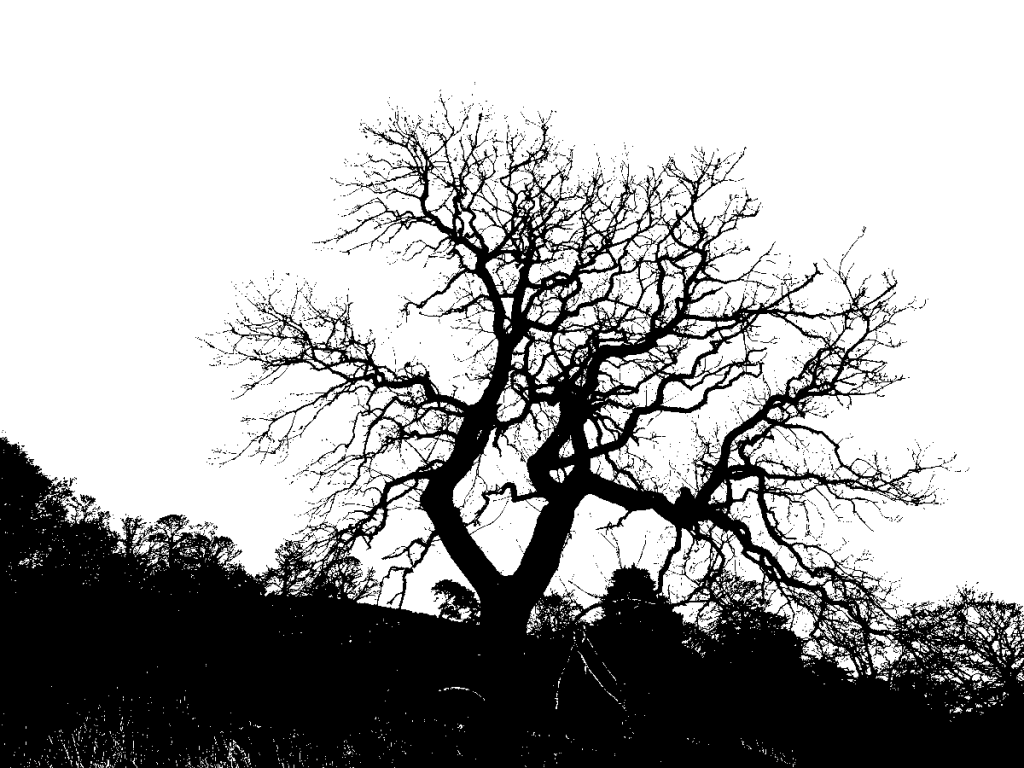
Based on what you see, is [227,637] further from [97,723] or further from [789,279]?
[789,279]

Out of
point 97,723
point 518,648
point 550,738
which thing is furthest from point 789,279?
point 97,723

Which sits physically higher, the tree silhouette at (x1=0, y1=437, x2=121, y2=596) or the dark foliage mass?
the tree silhouette at (x1=0, y1=437, x2=121, y2=596)

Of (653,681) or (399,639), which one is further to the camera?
(399,639)

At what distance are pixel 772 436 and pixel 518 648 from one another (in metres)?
5.29

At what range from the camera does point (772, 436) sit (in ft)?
37.1

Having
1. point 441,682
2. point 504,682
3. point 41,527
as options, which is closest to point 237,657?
point 441,682

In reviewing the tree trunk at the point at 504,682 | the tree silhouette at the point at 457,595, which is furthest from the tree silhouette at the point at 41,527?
the tree trunk at the point at 504,682

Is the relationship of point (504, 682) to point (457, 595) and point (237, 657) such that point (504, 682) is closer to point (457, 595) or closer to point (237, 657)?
point (237, 657)

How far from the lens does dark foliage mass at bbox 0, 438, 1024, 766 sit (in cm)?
898

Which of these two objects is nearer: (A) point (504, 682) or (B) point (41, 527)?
(A) point (504, 682)

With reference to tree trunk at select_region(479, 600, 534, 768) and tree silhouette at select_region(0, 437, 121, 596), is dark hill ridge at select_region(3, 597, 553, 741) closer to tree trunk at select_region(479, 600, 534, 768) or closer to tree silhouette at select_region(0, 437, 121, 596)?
tree trunk at select_region(479, 600, 534, 768)

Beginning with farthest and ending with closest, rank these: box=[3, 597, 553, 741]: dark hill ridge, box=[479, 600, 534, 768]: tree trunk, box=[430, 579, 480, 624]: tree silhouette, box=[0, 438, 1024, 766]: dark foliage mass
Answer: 1. box=[430, 579, 480, 624]: tree silhouette
2. box=[3, 597, 553, 741]: dark hill ridge
3. box=[0, 438, 1024, 766]: dark foliage mass
4. box=[479, 600, 534, 768]: tree trunk

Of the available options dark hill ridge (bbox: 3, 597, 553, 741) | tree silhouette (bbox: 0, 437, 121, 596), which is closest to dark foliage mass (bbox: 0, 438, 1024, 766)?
dark hill ridge (bbox: 3, 597, 553, 741)

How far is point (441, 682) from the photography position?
13867 millimetres
